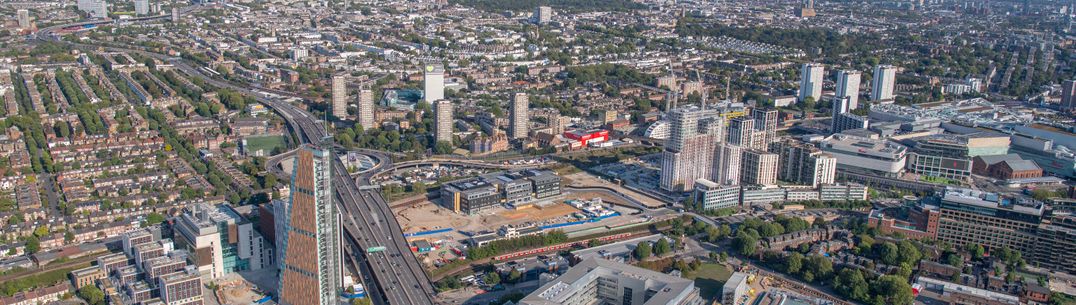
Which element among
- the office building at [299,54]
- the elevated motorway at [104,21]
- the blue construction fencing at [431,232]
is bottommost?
the blue construction fencing at [431,232]

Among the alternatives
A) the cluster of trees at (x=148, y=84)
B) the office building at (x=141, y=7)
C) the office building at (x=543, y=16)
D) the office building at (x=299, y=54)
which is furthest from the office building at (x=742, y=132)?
the office building at (x=141, y=7)

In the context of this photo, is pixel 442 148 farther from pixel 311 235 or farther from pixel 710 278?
pixel 311 235

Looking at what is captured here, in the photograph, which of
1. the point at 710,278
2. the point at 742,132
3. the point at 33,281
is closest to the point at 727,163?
the point at 742,132

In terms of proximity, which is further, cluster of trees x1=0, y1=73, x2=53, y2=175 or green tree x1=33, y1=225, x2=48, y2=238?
cluster of trees x1=0, y1=73, x2=53, y2=175

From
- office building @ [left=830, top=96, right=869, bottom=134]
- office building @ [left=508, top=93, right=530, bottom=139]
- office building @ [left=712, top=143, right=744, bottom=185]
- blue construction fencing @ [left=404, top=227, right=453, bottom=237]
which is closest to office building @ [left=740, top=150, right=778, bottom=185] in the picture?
office building @ [left=712, top=143, right=744, bottom=185]

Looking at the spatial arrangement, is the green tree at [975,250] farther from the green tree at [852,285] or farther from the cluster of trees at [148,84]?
the cluster of trees at [148,84]

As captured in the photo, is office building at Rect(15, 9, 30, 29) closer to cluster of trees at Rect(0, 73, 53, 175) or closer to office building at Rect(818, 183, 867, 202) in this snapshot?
cluster of trees at Rect(0, 73, 53, 175)
